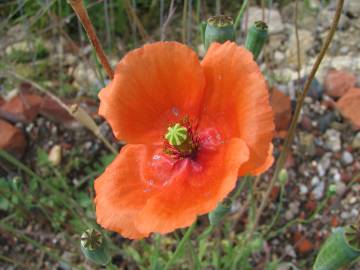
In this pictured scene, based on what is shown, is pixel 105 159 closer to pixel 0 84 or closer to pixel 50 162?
pixel 50 162

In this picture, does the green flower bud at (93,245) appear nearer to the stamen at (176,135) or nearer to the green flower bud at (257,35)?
the stamen at (176,135)

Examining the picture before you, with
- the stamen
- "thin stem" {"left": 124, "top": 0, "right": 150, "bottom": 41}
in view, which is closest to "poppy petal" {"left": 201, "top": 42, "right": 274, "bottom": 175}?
the stamen

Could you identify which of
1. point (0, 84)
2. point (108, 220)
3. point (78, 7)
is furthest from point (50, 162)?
point (78, 7)

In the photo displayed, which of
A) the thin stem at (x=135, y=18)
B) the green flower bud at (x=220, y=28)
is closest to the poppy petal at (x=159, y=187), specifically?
the green flower bud at (x=220, y=28)

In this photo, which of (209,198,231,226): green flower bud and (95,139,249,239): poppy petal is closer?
(95,139,249,239): poppy petal

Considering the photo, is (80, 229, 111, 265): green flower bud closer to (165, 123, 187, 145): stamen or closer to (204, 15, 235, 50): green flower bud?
(165, 123, 187, 145): stamen
